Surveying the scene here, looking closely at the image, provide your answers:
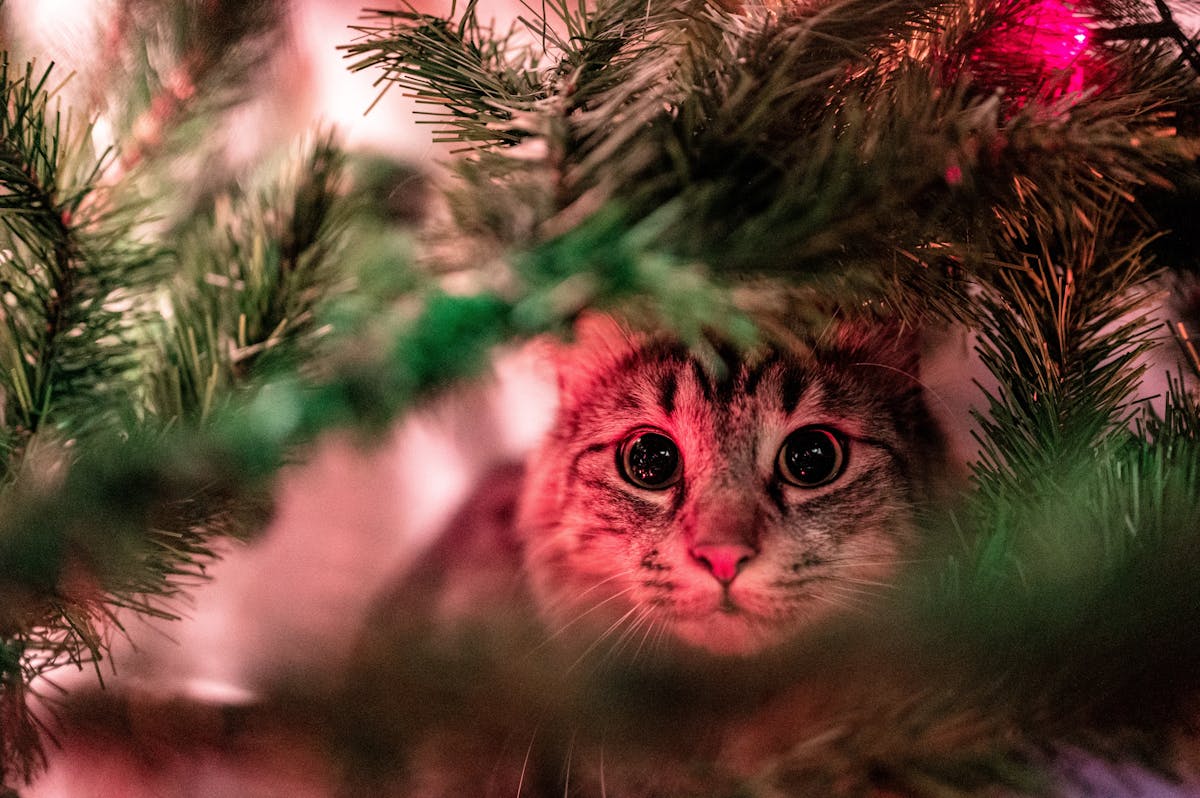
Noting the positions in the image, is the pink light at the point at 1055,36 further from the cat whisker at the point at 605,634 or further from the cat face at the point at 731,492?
the cat whisker at the point at 605,634

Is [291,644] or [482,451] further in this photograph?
[482,451]

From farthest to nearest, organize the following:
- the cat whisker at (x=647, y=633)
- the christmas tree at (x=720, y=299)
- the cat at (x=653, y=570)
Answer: the cat whisker at (x=647, y=633) → the cat at (x=653, y=570) → the christmas tree at (x=720, y=299)

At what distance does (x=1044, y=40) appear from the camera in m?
0.43

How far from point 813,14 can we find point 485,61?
0.16 metres

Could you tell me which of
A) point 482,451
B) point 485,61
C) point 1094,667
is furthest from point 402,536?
point 1094,667

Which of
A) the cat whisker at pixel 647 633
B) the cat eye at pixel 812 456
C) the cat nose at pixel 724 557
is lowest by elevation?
the cat whisker at pixel 647 633

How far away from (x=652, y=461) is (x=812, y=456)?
14 cm

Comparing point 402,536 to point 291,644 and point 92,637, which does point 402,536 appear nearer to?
point 291,644

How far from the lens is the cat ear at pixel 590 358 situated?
2.22 feet

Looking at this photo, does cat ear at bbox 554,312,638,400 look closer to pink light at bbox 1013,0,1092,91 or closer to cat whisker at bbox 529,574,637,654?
cat whisker at bbox 529,574,637,654

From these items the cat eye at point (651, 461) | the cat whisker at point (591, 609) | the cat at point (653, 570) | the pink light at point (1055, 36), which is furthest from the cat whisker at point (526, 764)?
the pink light at point (1055, 36)

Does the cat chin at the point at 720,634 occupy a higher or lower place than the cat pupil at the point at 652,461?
lower

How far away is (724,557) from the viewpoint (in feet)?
1.85

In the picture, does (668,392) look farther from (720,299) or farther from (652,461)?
(720,299)
